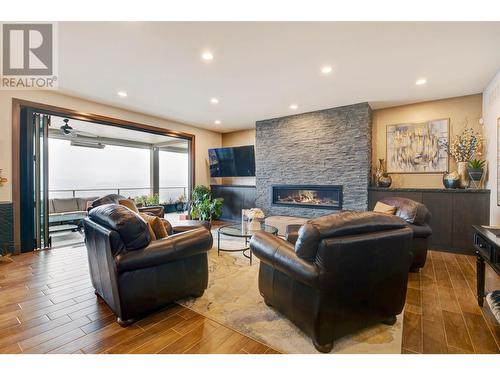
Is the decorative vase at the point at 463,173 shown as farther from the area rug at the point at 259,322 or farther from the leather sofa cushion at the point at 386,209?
the area rug at the point at 259,322

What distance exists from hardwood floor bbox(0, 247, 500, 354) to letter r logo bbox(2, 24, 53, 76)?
2616mm

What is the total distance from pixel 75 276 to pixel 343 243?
318 centimetres

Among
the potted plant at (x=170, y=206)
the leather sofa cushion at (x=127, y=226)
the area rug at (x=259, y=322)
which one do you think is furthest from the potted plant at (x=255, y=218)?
the potted plant at (x=170, y=206)

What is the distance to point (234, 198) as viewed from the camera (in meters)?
6.57

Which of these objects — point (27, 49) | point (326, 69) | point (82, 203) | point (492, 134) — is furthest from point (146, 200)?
point (492, 134)

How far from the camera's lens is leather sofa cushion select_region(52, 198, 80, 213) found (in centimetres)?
629

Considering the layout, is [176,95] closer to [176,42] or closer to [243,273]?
[176,42]

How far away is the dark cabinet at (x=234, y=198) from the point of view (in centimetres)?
628

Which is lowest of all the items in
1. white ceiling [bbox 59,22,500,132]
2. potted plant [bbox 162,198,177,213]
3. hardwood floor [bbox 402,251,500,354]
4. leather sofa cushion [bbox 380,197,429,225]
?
hardwood floor [bbox 402,251,500,354]

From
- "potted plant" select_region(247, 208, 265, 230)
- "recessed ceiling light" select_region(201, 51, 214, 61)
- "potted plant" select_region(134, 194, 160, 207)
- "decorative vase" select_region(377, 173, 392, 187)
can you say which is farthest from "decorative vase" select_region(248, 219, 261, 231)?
"potted plant" select_region(134, 194, 160, 207)

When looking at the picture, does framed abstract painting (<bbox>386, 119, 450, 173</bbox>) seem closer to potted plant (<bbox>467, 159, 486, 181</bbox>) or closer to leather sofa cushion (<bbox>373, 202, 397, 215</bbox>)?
Result: potted plant (<bbox>467, 159, 486, 181</bbox>)

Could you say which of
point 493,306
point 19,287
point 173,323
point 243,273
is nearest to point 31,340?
point 173,323

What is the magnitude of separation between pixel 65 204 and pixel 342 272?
7498 mm
